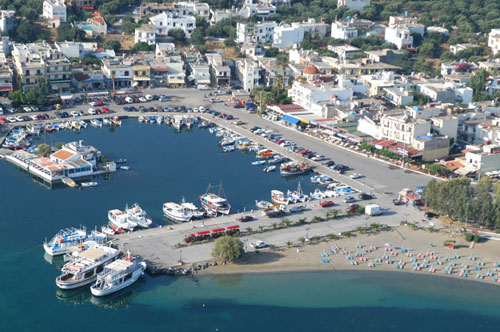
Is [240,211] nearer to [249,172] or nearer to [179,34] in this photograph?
[249,172]

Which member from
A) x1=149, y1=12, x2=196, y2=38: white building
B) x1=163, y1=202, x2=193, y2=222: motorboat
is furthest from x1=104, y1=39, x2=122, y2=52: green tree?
x1=163, y1=202, x2=193, y2=222: motorboat

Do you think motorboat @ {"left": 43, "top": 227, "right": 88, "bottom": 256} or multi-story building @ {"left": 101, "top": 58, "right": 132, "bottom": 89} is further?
multi-story building @ {"left": 101, "top": 58, "right": 132, "bottom": 89}

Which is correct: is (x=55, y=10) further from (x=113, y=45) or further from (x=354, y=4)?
(x=354, y=4)

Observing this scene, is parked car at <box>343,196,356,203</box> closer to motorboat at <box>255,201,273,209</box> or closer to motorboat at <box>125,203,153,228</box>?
motorboat at <box>255,201,273,209</box>

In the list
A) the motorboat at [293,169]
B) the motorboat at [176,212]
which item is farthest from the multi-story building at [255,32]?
the motorboat at [176,212]

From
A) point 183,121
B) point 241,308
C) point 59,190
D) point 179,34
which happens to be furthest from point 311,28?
point 241,308

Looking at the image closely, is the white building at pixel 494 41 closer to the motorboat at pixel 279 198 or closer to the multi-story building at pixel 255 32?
the multi-story building at pixel 255 32
